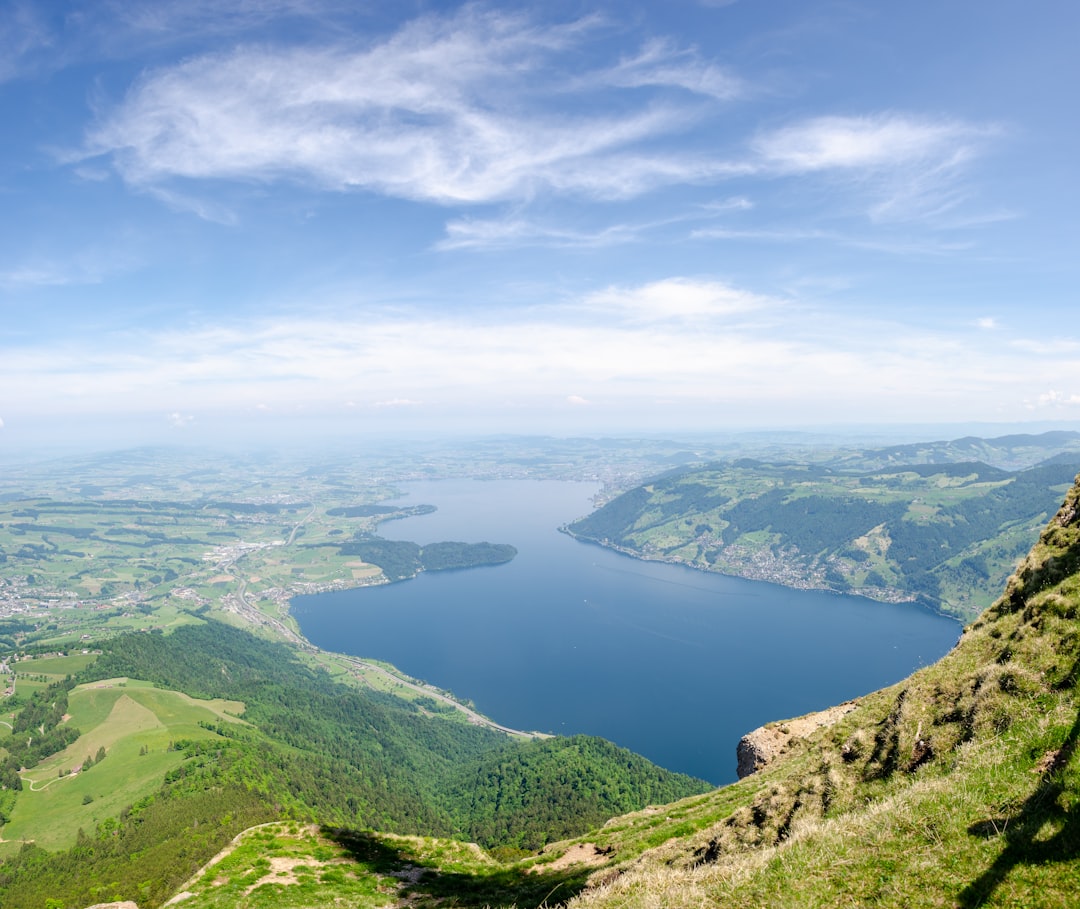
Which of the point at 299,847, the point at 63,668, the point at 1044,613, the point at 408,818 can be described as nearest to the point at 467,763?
the point at 408,818

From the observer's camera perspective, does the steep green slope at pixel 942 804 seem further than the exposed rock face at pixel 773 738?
No

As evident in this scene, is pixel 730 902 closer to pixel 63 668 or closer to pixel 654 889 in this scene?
pixel 654 889

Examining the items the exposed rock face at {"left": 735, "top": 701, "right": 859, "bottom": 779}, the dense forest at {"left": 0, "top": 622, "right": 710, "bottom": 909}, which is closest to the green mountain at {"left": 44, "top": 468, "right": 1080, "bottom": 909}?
the exposed rock face at {"left": 735, "top": 701, "right": 859, "bottom": 779}

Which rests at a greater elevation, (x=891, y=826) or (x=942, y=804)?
(x=942, y=804)

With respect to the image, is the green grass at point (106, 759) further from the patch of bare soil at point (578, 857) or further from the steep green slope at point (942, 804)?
the steep green slope at point (942, 804)

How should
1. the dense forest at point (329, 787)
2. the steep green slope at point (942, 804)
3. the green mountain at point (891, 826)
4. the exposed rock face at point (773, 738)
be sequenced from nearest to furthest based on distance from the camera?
the steep green slope at point (942, 804) → the green mountain at point (891, 826) → the exposed rock face at point (773, 738) → the dense forest at point (329, 787)

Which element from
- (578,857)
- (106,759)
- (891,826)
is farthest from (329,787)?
(891,826)

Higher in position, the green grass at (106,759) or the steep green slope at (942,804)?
the steep green slope at (942,804)

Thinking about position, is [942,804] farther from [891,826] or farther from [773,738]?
[773,738]

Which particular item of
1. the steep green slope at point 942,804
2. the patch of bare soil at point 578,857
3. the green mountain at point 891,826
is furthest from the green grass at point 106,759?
the steep green slope at point 942,804
